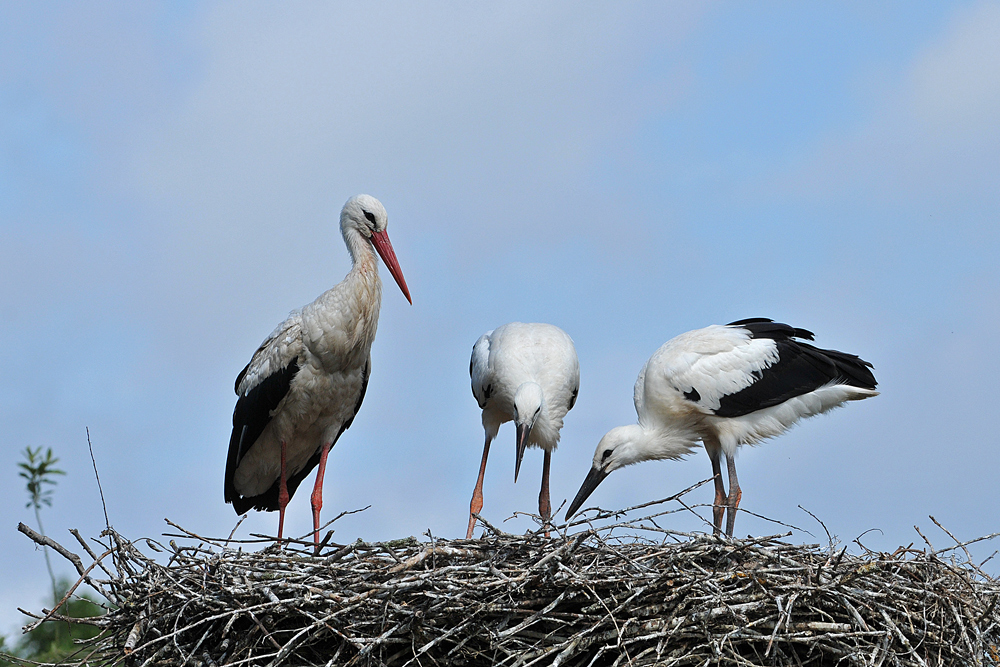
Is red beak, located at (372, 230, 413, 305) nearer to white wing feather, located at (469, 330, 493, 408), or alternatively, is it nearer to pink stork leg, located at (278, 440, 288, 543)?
white wing feather, located at (469, 330, 493, 408)


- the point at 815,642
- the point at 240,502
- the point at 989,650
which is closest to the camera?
the point at 815,642

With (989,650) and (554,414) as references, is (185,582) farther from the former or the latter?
(989,650)

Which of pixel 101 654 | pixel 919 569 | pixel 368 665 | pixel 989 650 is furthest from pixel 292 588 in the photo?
pixel 989 650

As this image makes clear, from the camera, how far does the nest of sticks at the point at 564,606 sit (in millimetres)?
3707

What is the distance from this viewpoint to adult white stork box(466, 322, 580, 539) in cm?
580

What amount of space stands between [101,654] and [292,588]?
1.01 meters

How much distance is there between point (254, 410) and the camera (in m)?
6.36

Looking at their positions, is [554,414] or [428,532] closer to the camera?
[428,532]

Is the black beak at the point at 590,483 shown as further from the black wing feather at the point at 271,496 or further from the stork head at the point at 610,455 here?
the black wing feather at the point at 271,496

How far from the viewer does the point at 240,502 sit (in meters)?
6.95

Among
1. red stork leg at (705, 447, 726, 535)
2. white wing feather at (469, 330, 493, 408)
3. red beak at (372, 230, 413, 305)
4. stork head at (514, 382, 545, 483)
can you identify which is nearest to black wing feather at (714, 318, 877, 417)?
red stork leg at (705, 447, 726, 535)

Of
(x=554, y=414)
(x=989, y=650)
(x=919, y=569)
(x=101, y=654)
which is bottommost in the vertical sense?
(x=989, y=650)

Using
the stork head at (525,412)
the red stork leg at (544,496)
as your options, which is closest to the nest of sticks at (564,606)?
the stork head at (525,412)

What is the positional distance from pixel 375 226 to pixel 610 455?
1843mm
